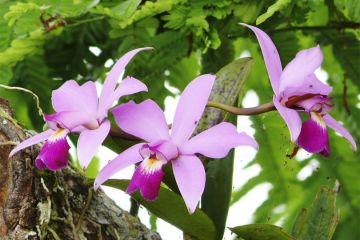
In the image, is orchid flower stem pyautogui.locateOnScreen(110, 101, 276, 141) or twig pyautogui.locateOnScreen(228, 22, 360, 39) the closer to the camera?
orchid flower stem pyautogui.locateOnScreen(110, 101, 276, 141)

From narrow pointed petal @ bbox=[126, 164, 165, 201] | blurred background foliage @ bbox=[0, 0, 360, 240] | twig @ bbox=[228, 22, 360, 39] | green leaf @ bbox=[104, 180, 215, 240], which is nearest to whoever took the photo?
narrow pointed petal @ bbox=[126, 164, 165, 201]

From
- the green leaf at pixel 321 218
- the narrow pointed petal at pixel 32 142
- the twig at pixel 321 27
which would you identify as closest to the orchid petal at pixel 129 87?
the narrow pointed petal at pixel 32 142

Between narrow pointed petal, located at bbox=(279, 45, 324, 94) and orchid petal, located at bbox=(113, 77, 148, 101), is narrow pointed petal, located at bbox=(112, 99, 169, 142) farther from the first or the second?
narrow pointed petal, located at bbox=(279, 45, 324, 94)

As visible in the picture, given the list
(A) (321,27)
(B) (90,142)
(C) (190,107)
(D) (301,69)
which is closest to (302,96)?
(D) (301,69)

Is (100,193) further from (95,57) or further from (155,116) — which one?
(95,57)

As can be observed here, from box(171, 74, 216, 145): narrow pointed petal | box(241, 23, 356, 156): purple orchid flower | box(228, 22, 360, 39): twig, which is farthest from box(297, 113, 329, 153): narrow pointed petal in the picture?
box(228, 22, 360, 39): twig

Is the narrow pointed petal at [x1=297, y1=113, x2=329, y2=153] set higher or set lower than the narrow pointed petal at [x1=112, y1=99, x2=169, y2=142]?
lower

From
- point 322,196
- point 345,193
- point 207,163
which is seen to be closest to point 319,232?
point 322,196
